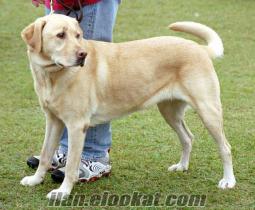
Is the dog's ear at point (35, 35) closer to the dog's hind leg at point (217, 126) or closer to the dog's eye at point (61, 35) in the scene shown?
the dog's eye at point (61, 35)

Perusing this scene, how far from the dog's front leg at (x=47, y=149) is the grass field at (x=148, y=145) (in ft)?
0.23

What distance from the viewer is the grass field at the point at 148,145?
175 inches

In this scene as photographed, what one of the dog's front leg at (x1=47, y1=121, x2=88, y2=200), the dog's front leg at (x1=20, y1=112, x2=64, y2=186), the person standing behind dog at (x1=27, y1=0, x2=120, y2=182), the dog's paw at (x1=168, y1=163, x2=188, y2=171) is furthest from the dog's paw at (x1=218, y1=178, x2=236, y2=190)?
the dog's front leg at (x1=20, y1=112, x2=64, y2=186)

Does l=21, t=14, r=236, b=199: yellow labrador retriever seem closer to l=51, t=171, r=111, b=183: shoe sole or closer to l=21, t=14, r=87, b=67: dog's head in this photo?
l=21, t=14, r=87, b=67: dog's head

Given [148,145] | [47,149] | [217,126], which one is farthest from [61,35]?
[148,145]

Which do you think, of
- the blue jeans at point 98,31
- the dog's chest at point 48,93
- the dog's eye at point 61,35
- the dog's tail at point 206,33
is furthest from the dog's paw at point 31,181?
the dog's tail at point 206,33

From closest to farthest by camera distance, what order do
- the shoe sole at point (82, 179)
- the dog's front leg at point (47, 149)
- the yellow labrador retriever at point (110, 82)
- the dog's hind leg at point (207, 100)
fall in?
the yellow labrador retriever at point (110, 82) < the dog's hind leg at point (207, 100) < the dog's front leg at point (47, 149) < the shoe sole at point (82, 179)

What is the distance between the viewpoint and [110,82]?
431 centimetres

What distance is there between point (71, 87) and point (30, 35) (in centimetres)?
46

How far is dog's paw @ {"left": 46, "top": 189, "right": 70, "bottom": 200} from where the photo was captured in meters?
4.23

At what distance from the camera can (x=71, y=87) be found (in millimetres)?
4152

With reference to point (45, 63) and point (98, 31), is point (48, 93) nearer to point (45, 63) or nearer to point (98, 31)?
point (45, 63)

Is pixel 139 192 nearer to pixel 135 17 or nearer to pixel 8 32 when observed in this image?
pixel 8 32

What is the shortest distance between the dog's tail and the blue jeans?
50 centimetres
